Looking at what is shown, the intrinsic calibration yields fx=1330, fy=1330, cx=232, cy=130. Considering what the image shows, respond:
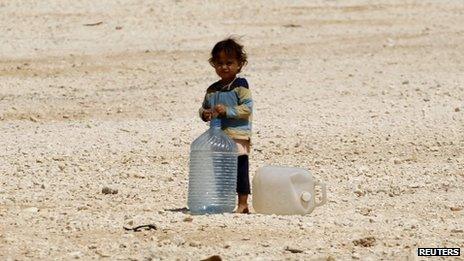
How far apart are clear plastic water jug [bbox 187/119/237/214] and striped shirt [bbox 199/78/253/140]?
7 cm

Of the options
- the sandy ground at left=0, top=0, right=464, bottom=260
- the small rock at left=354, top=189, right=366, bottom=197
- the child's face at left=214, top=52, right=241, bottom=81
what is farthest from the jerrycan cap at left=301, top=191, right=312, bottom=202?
the small rock at left=354, top=189, right=366, bottom=197

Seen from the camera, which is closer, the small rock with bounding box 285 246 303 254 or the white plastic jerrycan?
the small rock with bounding box 285 246 303 254

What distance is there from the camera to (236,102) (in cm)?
798

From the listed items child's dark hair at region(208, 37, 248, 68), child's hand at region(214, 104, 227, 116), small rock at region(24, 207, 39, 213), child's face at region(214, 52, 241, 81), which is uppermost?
child's dark hair at region(208, 37, 248, 68)

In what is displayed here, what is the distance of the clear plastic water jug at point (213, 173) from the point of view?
7.94 meters

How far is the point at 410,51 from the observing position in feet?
55.3

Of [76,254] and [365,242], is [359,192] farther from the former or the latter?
[76,254]

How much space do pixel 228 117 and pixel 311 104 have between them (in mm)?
5334

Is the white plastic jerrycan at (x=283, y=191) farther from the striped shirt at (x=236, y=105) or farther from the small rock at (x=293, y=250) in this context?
the small rock at (x=293, y=250)

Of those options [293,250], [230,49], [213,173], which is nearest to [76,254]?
[293,250]

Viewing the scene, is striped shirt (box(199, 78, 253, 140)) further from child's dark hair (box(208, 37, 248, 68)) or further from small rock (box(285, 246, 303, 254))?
small rock (box(285, 246, 303, 254))

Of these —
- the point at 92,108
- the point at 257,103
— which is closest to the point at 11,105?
the point at 92,108

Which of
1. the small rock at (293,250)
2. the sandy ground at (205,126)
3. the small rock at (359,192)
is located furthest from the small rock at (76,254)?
the small rock at (359,192)

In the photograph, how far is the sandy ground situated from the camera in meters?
7.27
